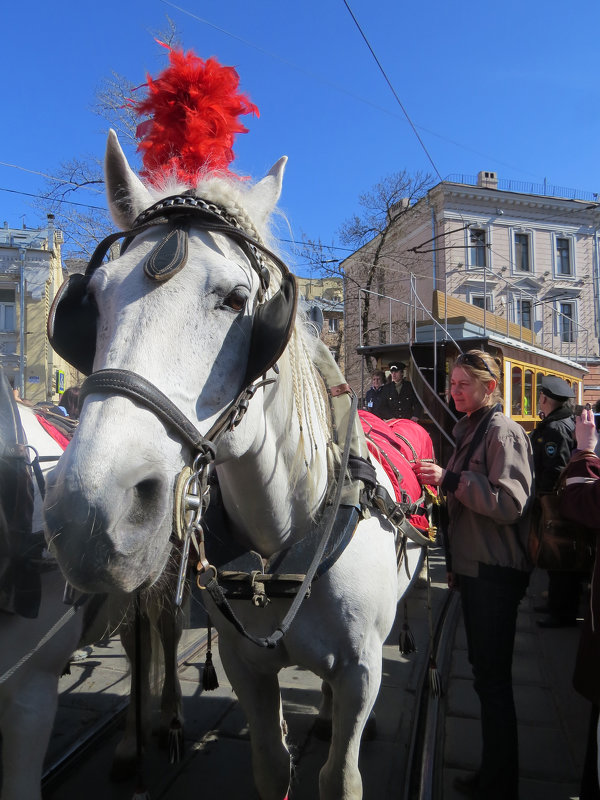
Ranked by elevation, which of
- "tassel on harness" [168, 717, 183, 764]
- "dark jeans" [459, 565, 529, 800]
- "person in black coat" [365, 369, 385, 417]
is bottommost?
"tassel on harness" [168, 717, 183, 764]

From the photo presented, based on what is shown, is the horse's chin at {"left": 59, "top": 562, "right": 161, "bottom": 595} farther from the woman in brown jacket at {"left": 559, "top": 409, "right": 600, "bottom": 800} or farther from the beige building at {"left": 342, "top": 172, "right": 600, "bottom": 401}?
the beige building at {"left": 342, "top": 172, "right": 600, "bottom": 401}

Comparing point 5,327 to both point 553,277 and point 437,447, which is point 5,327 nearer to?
point 437,447

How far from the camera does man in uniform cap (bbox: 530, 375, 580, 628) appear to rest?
15.5ft

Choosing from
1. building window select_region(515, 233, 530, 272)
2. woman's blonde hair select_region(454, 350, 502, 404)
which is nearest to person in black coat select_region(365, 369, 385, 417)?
woman's blonde hair select_region(454, 350, 502, 404)

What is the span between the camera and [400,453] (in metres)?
3.11

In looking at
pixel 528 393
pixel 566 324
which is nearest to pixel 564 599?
pixel 528 393

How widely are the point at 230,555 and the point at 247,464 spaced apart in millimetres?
409

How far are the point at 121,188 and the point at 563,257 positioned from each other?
33.7 meters

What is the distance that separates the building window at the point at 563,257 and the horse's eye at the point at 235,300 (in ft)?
109

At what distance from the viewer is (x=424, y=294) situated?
26.9m

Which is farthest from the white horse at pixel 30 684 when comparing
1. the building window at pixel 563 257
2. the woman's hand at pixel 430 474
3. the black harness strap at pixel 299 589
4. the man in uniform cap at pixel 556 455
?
the building window at pixel 563 257

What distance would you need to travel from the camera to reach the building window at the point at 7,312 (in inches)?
1075

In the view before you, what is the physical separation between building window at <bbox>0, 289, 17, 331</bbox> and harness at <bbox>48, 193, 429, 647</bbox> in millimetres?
29561

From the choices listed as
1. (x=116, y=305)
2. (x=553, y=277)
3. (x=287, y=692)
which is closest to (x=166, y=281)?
(x=116, y=305)
